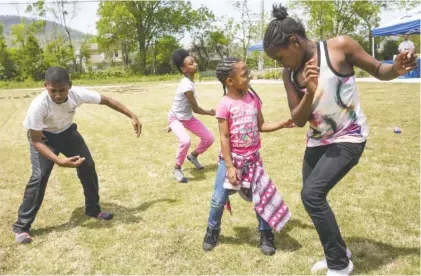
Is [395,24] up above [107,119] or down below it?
above

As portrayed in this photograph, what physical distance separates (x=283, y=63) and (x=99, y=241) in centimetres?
257

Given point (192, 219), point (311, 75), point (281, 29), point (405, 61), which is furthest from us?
point (192, 219)

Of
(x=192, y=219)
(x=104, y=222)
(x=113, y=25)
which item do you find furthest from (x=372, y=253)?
(x=113, y=25)

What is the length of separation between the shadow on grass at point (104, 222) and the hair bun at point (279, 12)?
9.15 feet

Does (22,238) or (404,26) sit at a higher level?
(404,26)

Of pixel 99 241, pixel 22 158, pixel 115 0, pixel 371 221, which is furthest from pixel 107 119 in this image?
pixel 115 0

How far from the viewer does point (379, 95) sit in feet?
49.0

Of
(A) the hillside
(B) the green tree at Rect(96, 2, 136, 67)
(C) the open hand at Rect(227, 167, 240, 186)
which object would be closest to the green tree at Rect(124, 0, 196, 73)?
(B) the green tree at Rect(96, 2, 136, 67)

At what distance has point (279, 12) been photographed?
2936mm

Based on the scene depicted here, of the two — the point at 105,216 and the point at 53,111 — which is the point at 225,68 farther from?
the point at 105,216

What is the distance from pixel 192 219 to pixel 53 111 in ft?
6.16

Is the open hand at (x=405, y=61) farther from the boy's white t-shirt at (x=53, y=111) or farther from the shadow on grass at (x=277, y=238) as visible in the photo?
the boy's white t-shirt at (x=53, y=111)

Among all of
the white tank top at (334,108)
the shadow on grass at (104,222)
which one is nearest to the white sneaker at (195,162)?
the shadow on grass at (104,222)

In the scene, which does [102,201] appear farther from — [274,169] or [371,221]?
[371,221]
